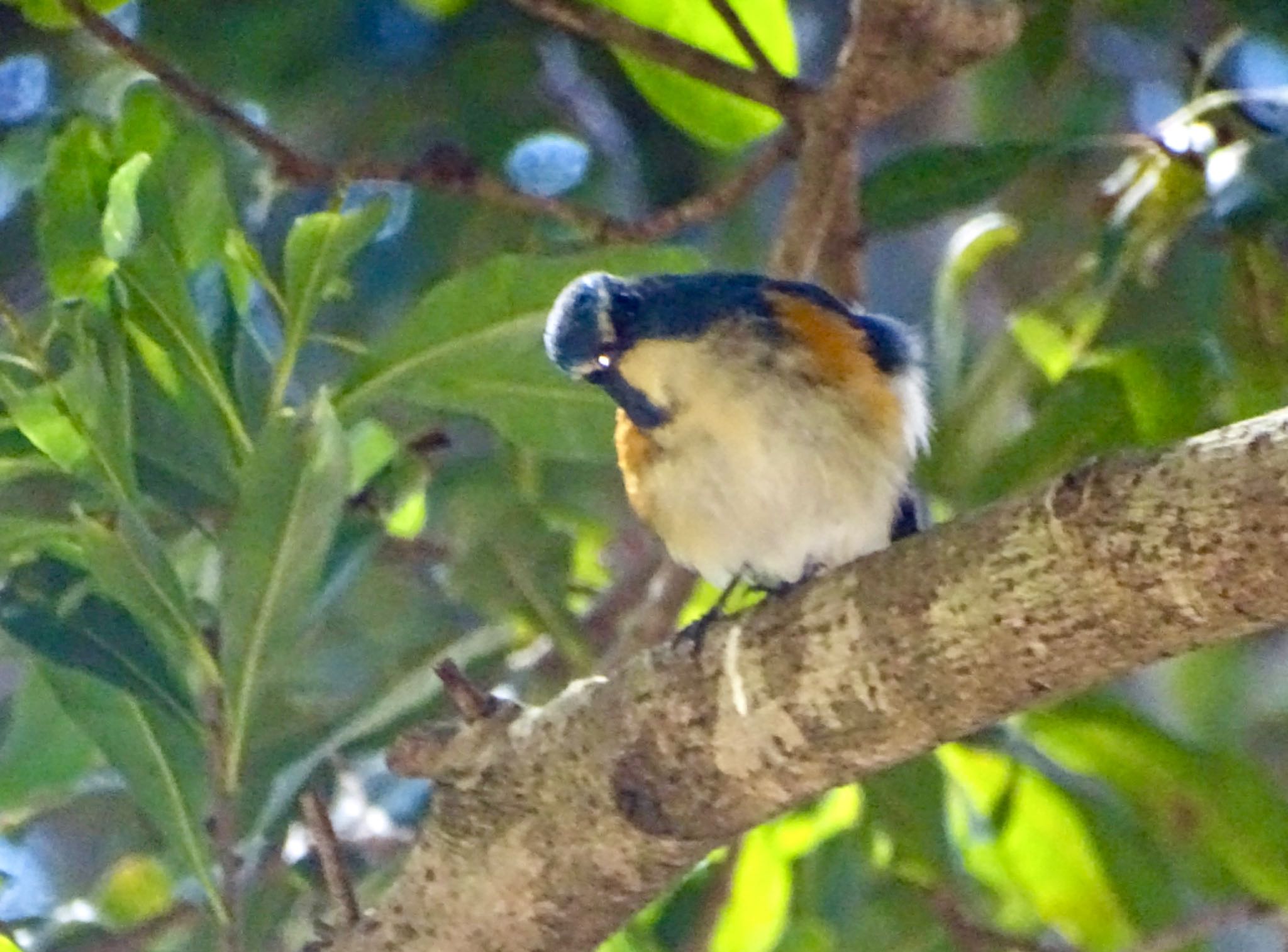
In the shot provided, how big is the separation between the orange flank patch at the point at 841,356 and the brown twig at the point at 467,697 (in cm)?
41

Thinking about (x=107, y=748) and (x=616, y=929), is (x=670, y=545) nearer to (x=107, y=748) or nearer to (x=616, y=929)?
(x=616, y=929)

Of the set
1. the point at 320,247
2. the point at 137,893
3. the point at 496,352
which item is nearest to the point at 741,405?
the point at 496,352

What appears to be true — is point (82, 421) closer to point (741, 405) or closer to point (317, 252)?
point (317, 252)

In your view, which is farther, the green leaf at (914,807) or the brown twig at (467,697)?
the green leaf at (914,807)

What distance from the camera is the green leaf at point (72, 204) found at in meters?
1.27

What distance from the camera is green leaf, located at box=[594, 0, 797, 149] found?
158 centimetres

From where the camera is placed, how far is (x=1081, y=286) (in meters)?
1.67

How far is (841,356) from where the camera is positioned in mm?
1318

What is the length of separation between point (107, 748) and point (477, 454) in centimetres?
67

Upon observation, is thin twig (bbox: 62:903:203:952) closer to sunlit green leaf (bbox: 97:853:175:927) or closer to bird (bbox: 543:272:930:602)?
sunlit green leaf (bbox: 97:853:175:927)

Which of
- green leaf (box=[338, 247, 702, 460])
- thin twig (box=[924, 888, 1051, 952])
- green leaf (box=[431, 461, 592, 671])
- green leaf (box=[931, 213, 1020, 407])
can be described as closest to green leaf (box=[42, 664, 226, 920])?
green leaf (box=[338, 247, 702, 460])

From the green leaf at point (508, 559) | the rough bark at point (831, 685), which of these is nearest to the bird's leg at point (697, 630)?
the rough bark at point (831, 685)

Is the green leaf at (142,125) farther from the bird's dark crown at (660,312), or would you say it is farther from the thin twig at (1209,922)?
the thin twig at (1209,922)

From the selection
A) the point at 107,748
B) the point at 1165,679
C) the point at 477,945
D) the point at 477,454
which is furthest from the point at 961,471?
the point at 1165,679
